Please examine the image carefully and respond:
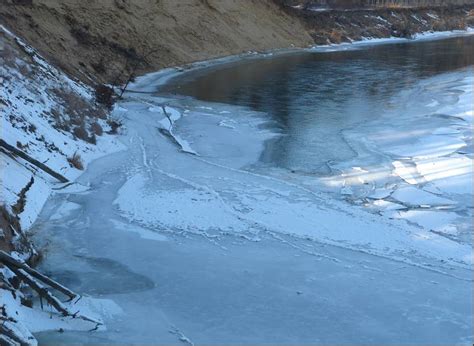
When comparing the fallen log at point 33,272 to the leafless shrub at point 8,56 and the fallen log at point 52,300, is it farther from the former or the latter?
the leafless shrub at point 8,56

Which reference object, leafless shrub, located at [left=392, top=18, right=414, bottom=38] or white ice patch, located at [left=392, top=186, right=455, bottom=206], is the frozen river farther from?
leafless shrub, located at [left=392, top=18, right=414, bottom=38]

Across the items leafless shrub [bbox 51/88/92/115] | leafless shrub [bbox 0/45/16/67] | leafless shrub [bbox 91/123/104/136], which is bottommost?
leafless shrub [bbox 91/123/104/136]

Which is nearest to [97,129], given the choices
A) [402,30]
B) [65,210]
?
[65,210]

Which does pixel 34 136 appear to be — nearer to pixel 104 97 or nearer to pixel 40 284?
pixel 40 284

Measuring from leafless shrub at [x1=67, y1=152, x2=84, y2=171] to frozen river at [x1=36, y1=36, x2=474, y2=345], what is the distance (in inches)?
11.3

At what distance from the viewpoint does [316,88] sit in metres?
24.2

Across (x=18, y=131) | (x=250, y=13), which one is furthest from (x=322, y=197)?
(x=250, y=13)

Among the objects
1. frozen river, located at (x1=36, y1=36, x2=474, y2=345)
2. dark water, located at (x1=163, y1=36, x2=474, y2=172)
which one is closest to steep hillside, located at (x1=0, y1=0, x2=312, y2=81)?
dark water, located at (x1=163, y1=36, x2=474, y2=172)

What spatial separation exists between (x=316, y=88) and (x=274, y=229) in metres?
15.2

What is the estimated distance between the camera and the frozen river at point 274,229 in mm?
7062

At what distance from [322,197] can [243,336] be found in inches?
188

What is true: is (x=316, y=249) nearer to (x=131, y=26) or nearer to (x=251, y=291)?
(x=251, y=291)

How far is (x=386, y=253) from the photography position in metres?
8.85

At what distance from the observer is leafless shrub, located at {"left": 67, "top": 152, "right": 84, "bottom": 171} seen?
1265 cm
